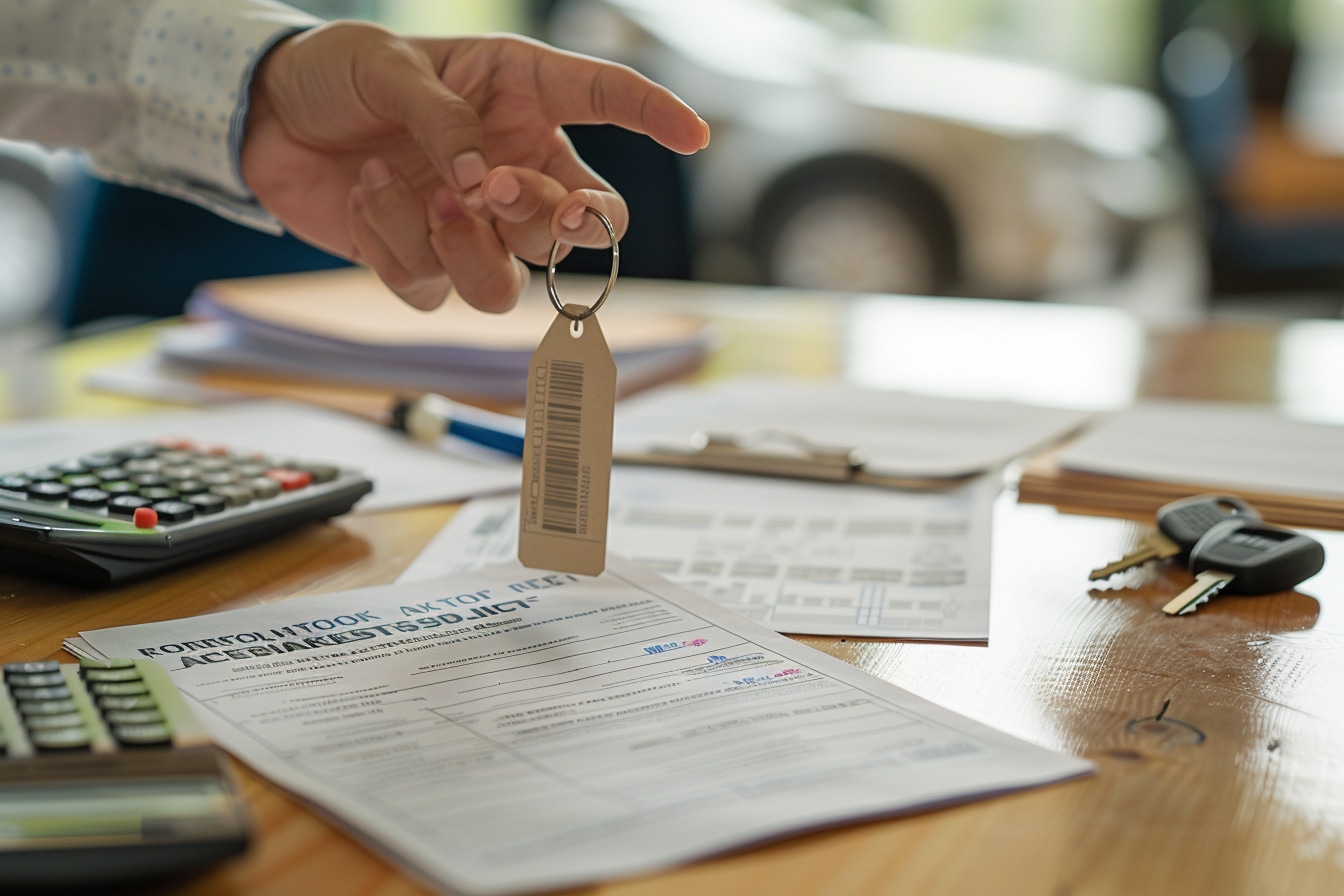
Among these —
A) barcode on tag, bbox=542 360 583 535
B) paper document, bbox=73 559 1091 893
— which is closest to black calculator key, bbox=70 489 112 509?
paper document, bbox=73 559 1091 893

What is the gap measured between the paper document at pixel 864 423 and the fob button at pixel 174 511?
33cm

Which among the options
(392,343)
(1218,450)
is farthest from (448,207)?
(1218,450)

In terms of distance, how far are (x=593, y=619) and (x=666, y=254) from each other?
1404mm

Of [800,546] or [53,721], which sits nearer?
[53,721]

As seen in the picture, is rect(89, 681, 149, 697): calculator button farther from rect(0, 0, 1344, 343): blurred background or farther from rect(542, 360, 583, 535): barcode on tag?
rect(0, 0, 1344, 343): blurred background

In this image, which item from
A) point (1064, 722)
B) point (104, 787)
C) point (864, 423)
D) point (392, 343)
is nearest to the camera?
point (104, 787)

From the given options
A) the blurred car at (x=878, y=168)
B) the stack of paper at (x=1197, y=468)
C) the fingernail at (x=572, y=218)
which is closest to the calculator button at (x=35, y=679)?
the fingernail at (x=572, y=218)

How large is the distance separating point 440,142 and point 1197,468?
1.69ft

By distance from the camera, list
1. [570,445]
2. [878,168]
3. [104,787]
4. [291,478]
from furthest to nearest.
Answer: [878,168]
[291,478]
[570,445]
[104,787]

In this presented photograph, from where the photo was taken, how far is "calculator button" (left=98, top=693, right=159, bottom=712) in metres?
0.38

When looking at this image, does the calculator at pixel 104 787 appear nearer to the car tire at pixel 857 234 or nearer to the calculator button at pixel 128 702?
the calculator button at pixel 128 702

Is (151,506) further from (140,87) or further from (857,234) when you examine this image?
(857,234)

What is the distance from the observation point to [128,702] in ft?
1.26

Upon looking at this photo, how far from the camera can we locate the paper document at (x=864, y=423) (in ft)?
2.77
